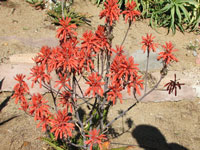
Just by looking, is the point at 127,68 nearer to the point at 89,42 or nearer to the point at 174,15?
the point at 89,42

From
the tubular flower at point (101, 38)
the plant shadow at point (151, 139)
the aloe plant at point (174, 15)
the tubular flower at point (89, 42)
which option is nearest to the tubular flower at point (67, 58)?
the tubular flower at point (89, 42)

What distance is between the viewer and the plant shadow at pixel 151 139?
3615 millimetres

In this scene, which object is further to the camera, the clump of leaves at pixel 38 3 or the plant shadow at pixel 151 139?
the clump of leaves at pixel 38 3

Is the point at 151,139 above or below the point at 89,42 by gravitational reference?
below

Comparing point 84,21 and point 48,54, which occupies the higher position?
point 84,21

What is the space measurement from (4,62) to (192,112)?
374 centimetres

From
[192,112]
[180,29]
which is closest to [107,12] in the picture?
[192,112]

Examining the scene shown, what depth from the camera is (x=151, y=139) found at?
12.3ft

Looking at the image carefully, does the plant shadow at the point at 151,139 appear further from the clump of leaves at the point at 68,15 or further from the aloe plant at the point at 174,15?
the aloe plant at the point at 174,15

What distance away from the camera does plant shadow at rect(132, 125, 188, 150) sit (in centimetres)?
362

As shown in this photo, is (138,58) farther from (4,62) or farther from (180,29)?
(4,62)

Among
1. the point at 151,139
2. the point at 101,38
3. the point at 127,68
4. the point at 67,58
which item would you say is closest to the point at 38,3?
the point at 151,139

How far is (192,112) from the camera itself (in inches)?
169

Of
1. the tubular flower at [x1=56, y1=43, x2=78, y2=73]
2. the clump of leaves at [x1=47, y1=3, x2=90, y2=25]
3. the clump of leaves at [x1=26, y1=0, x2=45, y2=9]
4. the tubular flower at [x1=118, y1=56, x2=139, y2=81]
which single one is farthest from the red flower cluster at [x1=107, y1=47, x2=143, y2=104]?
the clump of leaves at [x1=26, y1=0, x2=45, y2=9]
